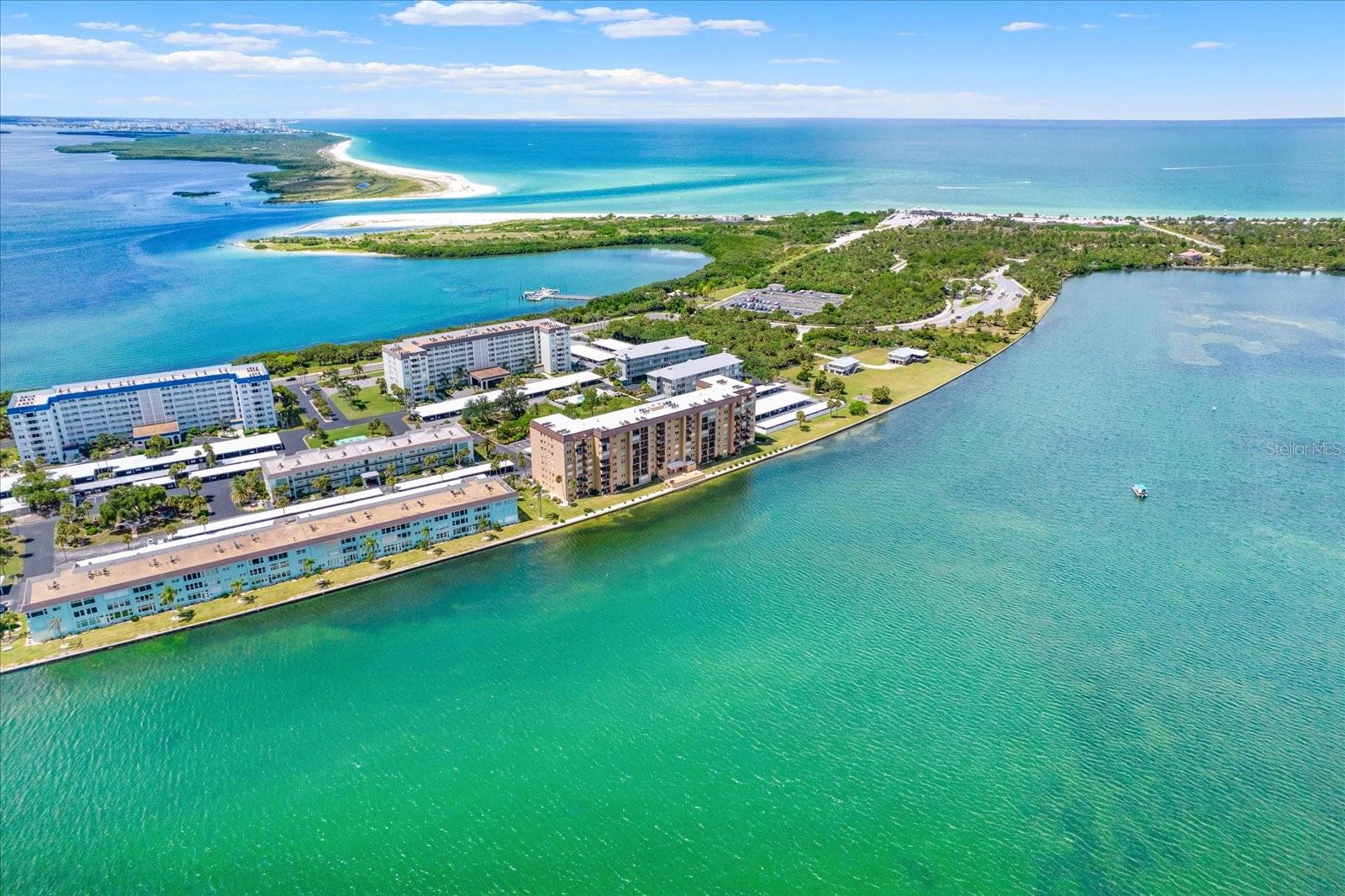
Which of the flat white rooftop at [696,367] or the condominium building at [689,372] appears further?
the flat white rooftop at [696,367]

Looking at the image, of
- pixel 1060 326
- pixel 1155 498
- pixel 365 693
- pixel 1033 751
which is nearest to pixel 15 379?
pixel 365 693

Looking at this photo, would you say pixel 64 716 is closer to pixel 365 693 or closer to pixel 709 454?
pixel 365 693

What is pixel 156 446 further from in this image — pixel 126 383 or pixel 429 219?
pixel 429 219

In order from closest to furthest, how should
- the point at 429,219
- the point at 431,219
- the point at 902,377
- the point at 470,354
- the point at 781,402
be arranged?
the point at 781,402
the point at 470,354
the point at 902,377
the point at 431,219
the point at 429,219

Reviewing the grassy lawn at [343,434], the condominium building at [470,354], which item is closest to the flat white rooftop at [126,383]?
the grassy lawn at [343,434]

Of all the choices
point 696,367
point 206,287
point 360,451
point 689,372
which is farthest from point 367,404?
point 206,287

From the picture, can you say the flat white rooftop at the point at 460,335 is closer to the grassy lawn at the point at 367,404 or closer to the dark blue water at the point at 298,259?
the grassy lawn at the point at 367,404

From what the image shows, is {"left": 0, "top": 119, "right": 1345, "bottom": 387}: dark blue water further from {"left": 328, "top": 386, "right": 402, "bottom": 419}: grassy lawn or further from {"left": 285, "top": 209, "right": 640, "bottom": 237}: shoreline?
{"left": 328, "top": 386, "right": 402, "bottom": 419}: grassy lawn
